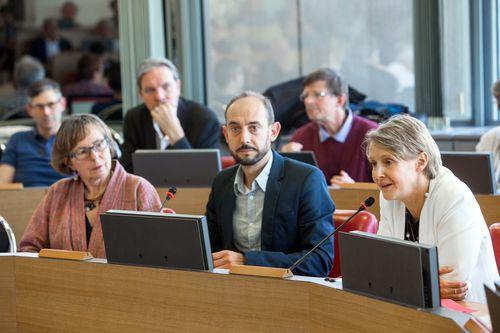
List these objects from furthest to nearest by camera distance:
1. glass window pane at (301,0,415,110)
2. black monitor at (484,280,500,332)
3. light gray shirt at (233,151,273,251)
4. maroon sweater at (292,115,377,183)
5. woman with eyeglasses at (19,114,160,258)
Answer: glass window pane at (301,0,415,110) < maroon sweater at (292,115,377,183) < woman with eyeglasses at (19,114,160,258) < light gray shirt at (233,151,273,251) < black monitor at (484,280,500,332)

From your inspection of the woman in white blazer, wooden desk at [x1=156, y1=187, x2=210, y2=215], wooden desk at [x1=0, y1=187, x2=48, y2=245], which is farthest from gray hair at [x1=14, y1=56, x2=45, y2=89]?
the woman in white blazer

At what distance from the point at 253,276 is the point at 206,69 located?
4.84 m

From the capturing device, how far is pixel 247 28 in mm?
6785

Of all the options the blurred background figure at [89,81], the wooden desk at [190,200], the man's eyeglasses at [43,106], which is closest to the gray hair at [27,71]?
the blurred background figure at [89,81]

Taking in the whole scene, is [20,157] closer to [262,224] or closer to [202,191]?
[202,191]

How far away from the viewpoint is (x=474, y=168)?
3.57 m

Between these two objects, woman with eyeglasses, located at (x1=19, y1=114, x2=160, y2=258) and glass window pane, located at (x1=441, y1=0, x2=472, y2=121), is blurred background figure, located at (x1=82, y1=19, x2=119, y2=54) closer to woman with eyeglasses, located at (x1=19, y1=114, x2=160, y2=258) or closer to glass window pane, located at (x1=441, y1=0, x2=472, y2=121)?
glass window pane, located at (x1=441, y1=0, x2=472, y2=121)

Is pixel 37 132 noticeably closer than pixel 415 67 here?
Yes

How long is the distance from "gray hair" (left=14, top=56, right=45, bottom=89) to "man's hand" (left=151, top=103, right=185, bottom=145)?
9.12ft

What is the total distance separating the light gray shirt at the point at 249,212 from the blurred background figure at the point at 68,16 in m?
4.65

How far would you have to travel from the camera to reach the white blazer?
2.40 m

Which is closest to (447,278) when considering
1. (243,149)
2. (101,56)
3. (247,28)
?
(243,149)

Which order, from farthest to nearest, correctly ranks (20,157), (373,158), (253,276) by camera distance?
(20,157)
(373,158)
(253,276)

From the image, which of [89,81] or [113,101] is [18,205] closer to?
[113,101]
